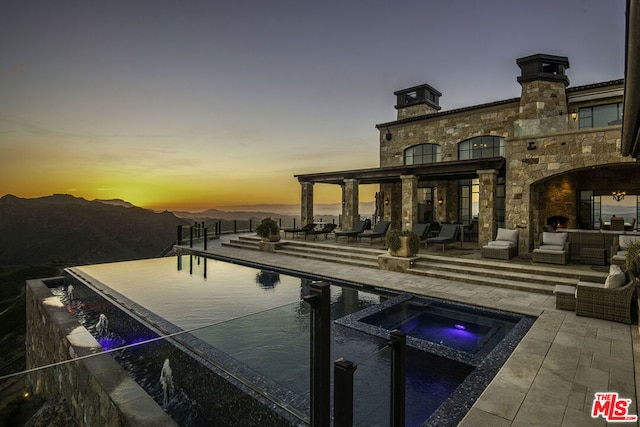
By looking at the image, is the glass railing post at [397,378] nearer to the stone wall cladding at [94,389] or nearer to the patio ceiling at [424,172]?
the stone wall cladding at [94,389]

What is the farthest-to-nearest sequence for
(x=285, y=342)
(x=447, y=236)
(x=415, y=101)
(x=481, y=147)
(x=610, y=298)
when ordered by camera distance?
(x=415, y=101) → (x=481, y=147) → (x=447, y=236) → (x=610, y=298) → (x=285, y=342)

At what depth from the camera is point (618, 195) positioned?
13008 millimetres

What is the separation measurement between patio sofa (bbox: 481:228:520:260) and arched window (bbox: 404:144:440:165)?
24.0 feet

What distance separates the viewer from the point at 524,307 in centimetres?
584

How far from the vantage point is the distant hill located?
62031mm

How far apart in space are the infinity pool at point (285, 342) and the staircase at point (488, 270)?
2408 millimetres

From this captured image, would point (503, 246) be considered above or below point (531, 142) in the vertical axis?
below

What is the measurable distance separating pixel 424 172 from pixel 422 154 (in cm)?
499

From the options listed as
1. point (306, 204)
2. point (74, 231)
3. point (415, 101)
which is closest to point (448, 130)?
point (415, 101)

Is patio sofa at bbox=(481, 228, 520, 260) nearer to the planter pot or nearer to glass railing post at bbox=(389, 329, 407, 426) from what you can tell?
the planter pot

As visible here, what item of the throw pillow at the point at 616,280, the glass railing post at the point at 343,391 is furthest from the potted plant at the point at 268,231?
the glass railing post at the point at 343,391

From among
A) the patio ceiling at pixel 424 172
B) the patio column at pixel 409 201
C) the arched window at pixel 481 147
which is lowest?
the patio column at pixel 409 201

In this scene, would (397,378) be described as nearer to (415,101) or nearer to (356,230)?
(356,230)

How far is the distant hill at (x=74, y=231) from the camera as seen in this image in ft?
204
